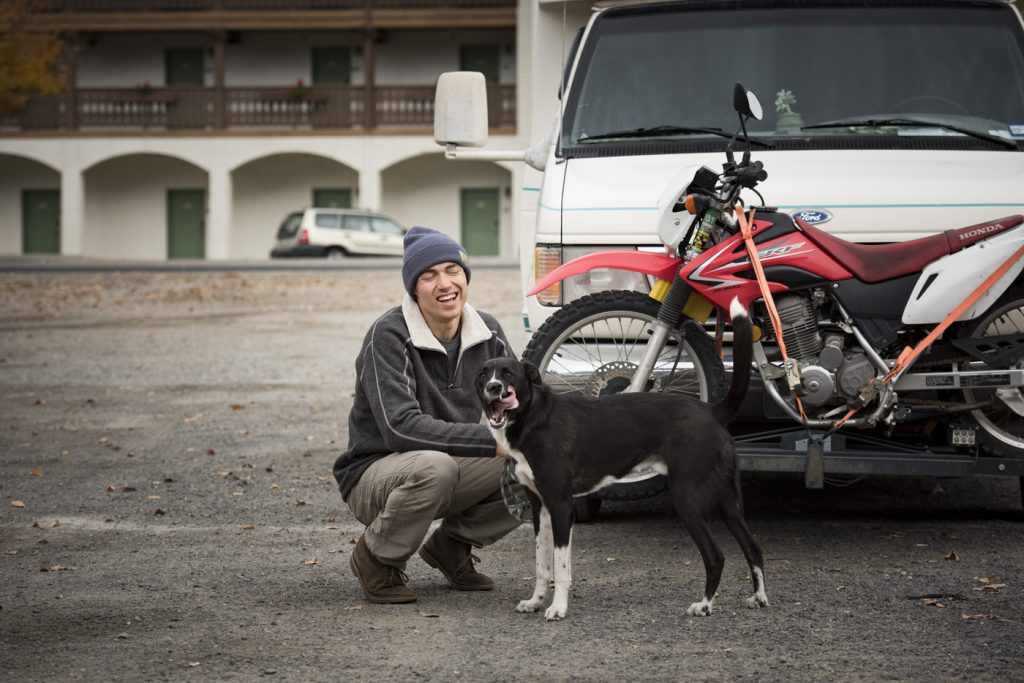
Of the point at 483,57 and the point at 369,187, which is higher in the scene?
the point at 483,57

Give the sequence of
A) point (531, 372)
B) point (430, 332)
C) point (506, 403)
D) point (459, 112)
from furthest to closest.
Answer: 1. point (459, 112)
2. point (430, 332)
3. point (531, 372)
4. point (506, 403)

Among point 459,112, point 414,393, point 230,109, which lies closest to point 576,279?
point 459,112

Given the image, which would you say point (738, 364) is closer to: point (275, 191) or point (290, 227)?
point (290, 227)

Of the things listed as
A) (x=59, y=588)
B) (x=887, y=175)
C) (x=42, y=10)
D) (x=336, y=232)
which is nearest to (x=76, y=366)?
(x=59, y=588)

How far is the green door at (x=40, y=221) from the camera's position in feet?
147

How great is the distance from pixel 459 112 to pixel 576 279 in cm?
131

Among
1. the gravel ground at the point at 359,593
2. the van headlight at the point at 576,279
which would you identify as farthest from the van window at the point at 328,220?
the van headlight at the point at 576,279

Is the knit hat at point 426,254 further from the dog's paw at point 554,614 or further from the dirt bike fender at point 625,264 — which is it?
the dog's paw at point 554,614

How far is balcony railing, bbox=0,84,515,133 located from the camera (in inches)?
1652

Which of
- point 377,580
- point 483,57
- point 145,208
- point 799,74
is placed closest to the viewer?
point 377,580

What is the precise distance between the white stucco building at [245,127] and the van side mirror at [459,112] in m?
33.0

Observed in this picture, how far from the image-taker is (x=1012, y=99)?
22.4ft

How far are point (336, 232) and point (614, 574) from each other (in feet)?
112

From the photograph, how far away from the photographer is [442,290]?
534 centimetres
